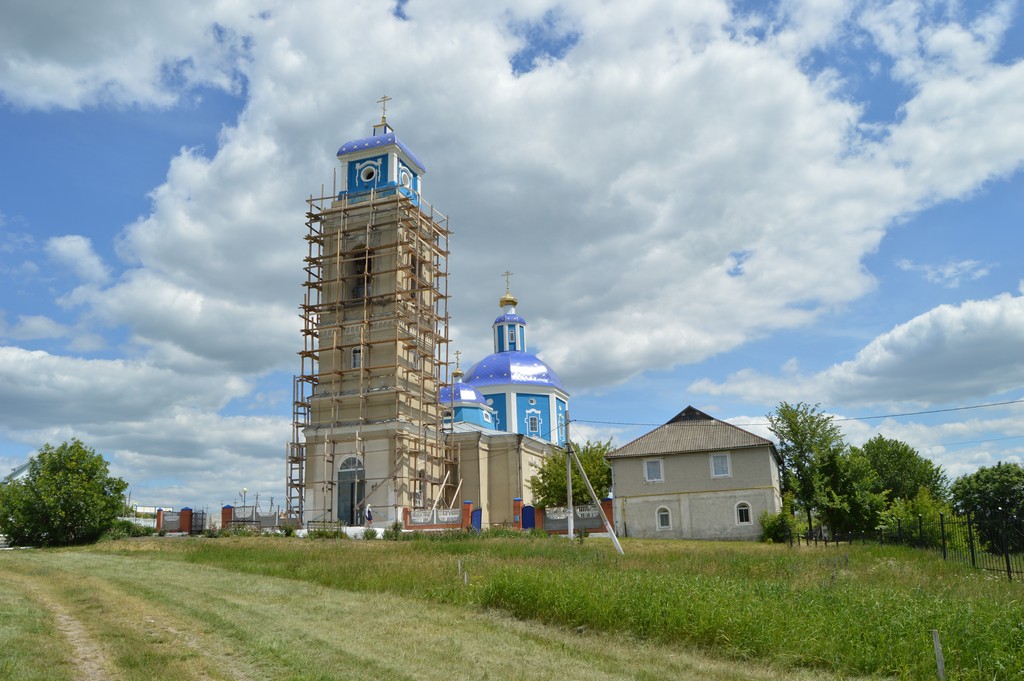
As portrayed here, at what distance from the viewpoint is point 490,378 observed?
57.8 metres

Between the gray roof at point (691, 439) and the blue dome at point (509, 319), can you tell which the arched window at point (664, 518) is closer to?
the gray roof at point (691, 439)

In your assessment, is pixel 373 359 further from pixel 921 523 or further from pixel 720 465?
pixel 921 523

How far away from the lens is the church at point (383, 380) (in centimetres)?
4178

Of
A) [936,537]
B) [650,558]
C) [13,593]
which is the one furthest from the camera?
[936,537]

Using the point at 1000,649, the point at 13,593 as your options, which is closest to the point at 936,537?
the point at 1000,649

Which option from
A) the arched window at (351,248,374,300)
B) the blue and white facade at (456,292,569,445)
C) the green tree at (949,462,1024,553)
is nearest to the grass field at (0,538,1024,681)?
the arched window at (351,248,374,300)

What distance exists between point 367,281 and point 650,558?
2921 cm

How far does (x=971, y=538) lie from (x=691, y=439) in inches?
728

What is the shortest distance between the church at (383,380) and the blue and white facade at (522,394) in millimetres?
6422

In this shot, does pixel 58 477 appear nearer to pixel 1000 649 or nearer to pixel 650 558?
pixel 650 558

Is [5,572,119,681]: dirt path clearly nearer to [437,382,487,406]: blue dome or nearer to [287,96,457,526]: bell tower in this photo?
[287,96,457,526]: bell tower

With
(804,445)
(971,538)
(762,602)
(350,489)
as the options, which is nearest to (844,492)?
(804,445)

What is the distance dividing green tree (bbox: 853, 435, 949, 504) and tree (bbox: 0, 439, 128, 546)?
4878cm

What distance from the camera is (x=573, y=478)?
43.7 meters
